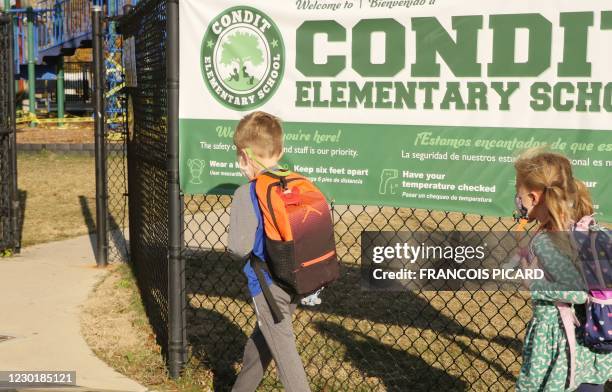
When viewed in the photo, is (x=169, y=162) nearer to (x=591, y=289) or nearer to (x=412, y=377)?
A: (x=412, y=377)

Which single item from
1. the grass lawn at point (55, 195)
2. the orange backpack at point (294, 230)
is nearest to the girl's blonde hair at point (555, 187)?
the orange backpack at point (294, 230)

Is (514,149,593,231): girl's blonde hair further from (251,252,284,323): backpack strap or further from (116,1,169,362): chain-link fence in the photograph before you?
(116,1,169,362): chain-link fence

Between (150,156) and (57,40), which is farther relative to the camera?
(57,40)

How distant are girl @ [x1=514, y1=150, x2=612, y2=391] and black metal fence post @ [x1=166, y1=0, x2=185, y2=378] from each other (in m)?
2.09

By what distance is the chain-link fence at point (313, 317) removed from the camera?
4938 millimetres

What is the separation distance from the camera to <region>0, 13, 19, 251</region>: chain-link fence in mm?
8227

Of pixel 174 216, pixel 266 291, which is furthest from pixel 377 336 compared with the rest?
pixel 266 291

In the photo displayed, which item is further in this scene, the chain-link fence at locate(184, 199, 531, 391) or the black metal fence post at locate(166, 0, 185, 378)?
the chain-link fence at locate(184, 199, 531, 391)

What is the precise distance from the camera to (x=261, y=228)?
12.0 feet

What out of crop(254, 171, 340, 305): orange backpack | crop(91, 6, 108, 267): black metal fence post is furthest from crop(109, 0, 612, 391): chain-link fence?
crop(254, 171, 340, 305): orange backpack

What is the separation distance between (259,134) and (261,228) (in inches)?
16.6

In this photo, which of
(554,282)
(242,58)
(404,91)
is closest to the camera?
(554,282)

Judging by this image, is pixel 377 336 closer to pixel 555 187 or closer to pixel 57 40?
pixel 555 187

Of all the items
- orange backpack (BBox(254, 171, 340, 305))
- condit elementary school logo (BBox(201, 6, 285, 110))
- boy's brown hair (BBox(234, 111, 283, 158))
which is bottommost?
orange backpack (BBox(254, 171, 340, 305))
